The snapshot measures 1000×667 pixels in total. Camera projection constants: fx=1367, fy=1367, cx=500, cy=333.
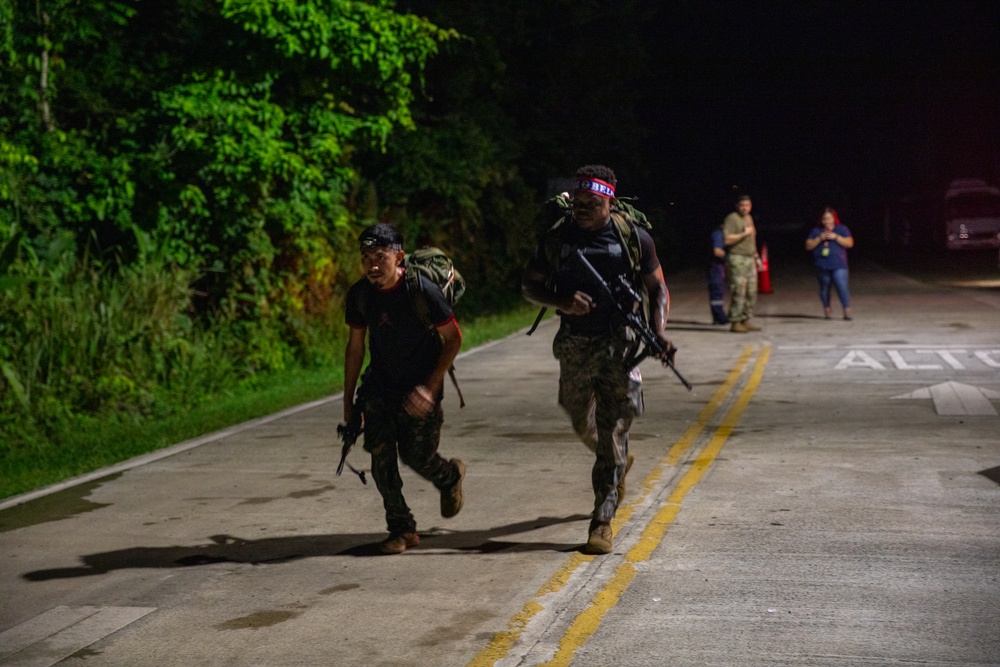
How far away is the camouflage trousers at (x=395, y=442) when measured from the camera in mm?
7172

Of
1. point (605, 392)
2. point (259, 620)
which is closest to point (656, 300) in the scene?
point (605, 392)

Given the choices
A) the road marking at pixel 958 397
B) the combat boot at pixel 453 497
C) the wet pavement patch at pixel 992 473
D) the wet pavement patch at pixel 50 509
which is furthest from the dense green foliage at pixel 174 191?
the wet pavement patch at pixel 992 473

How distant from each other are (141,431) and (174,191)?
4.99 m

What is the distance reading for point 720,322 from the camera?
21.3 m

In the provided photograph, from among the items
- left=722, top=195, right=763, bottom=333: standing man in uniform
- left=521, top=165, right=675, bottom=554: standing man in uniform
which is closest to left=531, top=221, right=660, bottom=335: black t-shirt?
left=521, top=165, right=675, bottom=554: standing man in uniform

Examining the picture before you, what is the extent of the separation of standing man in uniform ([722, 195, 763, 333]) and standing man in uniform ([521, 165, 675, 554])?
12.2 meters

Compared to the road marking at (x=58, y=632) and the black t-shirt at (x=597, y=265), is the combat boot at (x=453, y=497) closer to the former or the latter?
the black t-shirt at (x=597, y=265)

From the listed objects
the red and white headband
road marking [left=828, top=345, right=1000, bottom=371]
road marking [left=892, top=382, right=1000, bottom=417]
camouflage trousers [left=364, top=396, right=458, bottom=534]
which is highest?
the red and white headband

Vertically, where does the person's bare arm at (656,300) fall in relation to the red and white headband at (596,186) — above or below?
below

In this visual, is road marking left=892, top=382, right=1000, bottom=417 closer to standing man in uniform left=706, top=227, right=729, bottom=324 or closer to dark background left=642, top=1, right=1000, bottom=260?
standing man in uniform left=706, top=227, right=729, bottom=324

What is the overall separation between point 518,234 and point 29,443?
67.0ft

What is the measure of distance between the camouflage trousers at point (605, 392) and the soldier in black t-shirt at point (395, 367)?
2.20 ft

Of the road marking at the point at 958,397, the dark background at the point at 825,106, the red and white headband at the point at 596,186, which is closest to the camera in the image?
the red and white headband at the point at 596,186

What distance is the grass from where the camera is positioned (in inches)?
411
